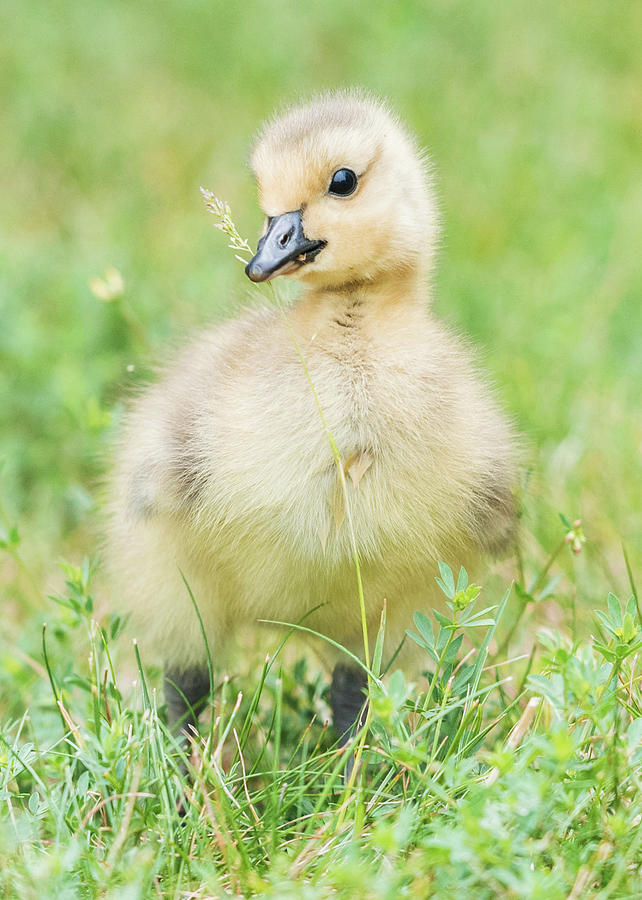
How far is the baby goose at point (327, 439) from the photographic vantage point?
1.86 meters

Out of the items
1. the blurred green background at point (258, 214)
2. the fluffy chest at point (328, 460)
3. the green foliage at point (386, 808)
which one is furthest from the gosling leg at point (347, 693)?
the blurred green background at point (258, 214)

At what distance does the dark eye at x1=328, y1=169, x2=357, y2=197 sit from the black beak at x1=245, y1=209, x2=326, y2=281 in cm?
8

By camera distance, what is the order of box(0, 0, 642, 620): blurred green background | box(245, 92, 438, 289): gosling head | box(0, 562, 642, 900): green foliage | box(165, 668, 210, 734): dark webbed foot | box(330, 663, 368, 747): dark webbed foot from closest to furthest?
1. box(0, 562, 642, 900): green foliage
2. box(245, 92, 438, 289): gosling head
3. box(330, 663, 368, 747): dark webbed foot
4. box(165, 668, 210, 734): dark webbed foot
5. box(0, 0, 642, 620): blurred green background

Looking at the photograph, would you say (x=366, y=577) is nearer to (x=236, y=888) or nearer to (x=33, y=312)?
(x=236, y=888)

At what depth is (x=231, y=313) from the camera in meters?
2.54

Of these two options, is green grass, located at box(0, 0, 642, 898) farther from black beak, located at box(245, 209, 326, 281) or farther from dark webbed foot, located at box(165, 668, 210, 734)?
black beak, located at box(245, 209, 326, 281)

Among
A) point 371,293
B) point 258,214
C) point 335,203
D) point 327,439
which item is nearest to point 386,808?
point 327,439

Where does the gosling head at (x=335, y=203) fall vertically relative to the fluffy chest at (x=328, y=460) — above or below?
above

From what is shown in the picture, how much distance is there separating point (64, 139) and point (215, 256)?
1201 millimetres

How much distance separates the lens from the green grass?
159 cm

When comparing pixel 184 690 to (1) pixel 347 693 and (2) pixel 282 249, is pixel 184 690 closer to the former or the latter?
(1) pixel 347 693

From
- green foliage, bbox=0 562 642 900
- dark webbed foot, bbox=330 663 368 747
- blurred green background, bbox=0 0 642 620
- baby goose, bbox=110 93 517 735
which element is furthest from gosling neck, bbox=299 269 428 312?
dark webbed foot, bbox=330 663 368 747

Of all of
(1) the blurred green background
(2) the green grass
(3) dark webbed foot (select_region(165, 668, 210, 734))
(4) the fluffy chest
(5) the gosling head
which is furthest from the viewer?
(1) the blurred green background

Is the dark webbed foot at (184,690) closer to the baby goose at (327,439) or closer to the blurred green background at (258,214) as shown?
the baby goose at (327,439)
